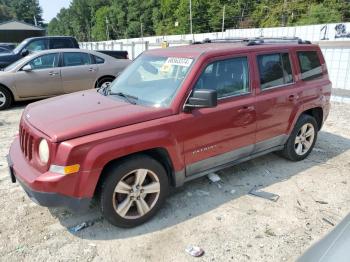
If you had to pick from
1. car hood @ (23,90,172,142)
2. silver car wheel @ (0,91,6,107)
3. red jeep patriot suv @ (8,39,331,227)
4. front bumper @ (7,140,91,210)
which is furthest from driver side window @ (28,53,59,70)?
front bumper @ (7,140,91,210)

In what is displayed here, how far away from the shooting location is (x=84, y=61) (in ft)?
31.2

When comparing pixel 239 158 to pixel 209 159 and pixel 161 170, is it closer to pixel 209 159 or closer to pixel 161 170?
pixel 209 159

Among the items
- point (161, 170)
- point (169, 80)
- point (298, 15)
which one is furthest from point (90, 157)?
point (298, 15)

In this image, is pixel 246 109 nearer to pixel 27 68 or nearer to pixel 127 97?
pixel 127 97

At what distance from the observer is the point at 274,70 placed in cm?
445

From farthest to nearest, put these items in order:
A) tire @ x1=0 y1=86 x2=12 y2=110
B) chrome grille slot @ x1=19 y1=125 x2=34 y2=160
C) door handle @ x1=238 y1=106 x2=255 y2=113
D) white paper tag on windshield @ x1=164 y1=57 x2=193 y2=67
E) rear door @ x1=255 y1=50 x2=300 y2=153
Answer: tire @ x1=0 y1=86 x2=12 y2=110, rear door @ x1=255 y1=50 x2=300 y2=153, door handle @ x1=238 y1=106 x2=255 y2=113, white paper tag on windshield @ x1=164 y1=57 x2=193 y2=67, chrome grille slot @ x1=19 y1=125 x2=34 y2=160

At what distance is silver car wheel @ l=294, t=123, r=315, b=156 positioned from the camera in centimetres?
504

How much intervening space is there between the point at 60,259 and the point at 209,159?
1885 millimetres

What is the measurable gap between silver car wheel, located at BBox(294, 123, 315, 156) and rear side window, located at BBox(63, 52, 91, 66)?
659 cm

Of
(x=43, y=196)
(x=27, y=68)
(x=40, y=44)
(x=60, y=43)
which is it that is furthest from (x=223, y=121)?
(x=40, y=44)

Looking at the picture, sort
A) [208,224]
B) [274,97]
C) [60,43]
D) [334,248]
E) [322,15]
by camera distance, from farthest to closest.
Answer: [322,15], [60,43], [274,97], [208,224], [334,248]

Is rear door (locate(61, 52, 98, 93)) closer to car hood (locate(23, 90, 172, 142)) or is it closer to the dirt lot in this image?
the dirt lot

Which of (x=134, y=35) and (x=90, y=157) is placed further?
(x=134, y=35)

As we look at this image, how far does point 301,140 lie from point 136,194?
293 cm
